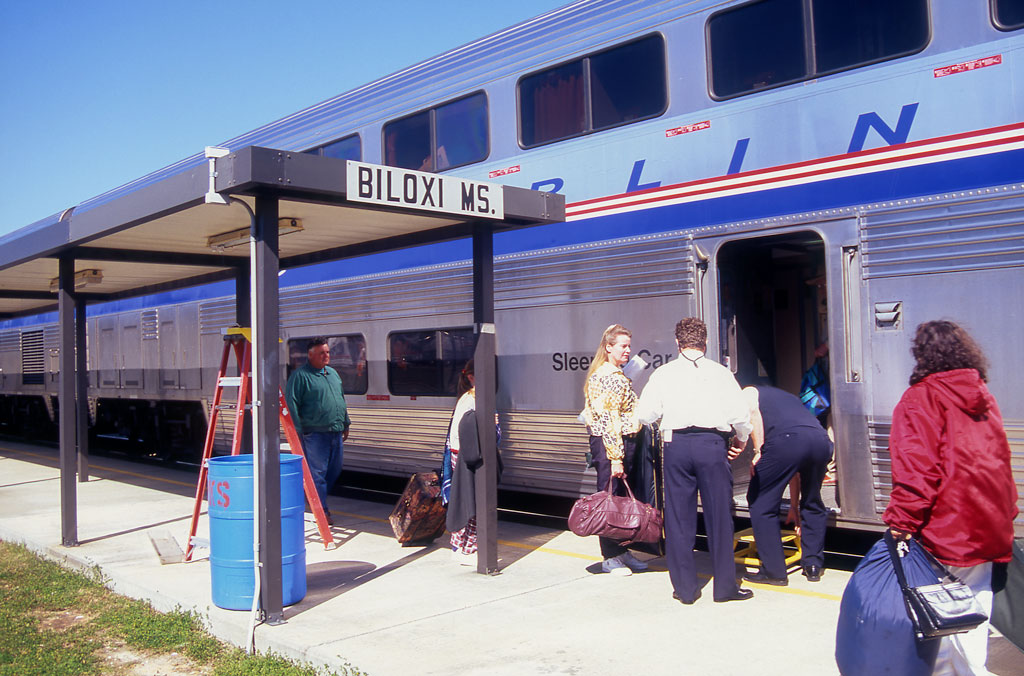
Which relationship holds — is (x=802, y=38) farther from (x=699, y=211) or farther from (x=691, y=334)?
(x=691, y=334)

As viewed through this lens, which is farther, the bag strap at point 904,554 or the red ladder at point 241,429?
the red ladder at point 241,429

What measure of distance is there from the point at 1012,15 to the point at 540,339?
4122mm

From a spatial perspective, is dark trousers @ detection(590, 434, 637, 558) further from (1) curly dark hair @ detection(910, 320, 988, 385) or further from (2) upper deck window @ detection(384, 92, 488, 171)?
(2) upper deck window @ detection(384, 92, 488, 171)

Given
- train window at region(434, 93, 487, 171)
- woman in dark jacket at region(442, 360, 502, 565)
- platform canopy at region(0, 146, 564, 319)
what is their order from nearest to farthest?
1. platform canopy at region(0, 146, 564, 319)
2. woman in dark jacket at region(442, 360, 502, 565)
3. train window at region(434, 93, 487, 171)

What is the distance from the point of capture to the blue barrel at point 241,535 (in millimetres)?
5562

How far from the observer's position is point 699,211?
6.75m

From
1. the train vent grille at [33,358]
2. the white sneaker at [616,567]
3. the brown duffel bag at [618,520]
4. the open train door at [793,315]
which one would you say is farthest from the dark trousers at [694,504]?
the train vent grille at [33,358]

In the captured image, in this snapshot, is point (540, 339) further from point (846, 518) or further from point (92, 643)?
point (92, 643)

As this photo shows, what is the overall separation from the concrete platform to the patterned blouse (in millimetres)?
976

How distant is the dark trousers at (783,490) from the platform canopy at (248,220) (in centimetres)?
230

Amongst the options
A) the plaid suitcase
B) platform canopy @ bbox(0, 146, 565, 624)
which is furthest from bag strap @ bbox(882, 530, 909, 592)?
the plaid suitcase

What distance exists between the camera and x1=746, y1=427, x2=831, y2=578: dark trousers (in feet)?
18.7

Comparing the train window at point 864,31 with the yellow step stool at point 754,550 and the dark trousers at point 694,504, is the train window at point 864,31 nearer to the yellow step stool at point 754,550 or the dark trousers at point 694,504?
the dark trousers at point 694,504

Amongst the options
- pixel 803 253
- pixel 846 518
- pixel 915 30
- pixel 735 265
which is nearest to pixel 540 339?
pixel 735 265
